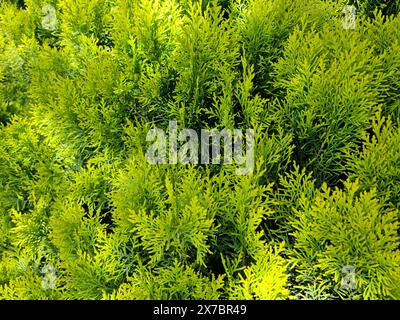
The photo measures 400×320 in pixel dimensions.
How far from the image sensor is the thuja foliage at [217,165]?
303 centimetres

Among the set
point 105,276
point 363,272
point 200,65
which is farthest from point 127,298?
point 200,65

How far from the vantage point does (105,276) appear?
3355 mm

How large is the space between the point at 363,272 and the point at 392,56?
67.0 inches

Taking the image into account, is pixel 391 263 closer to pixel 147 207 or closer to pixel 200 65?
pixel 147 207
